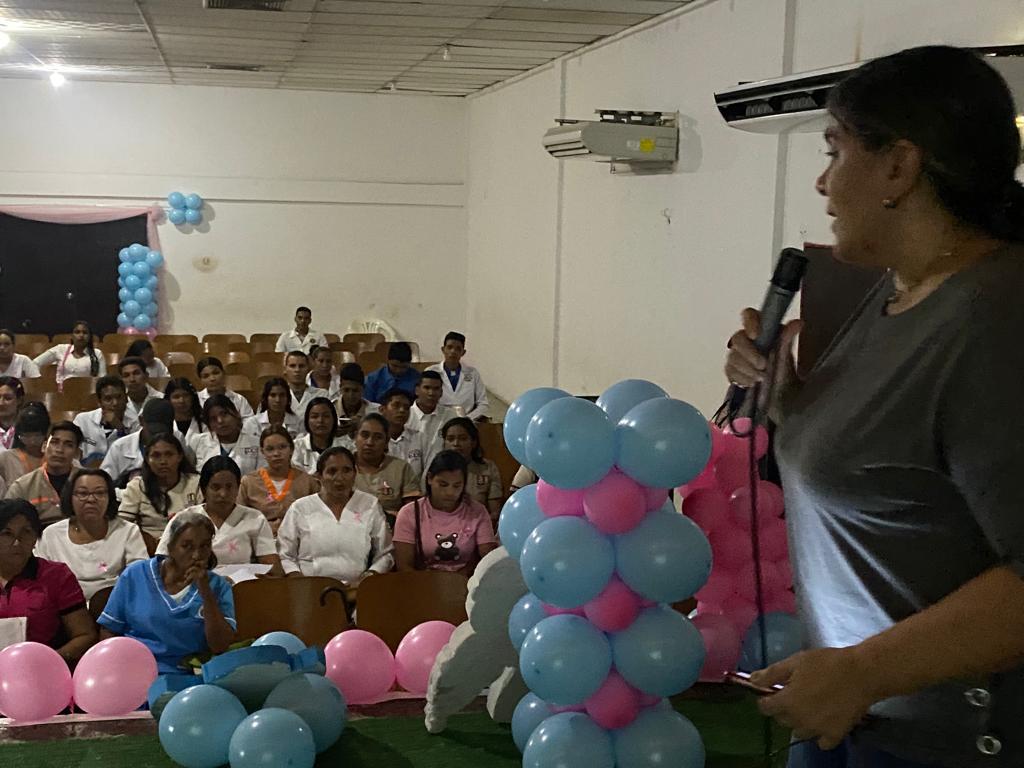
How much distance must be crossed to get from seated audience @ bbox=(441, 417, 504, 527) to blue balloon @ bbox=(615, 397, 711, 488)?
318 cm

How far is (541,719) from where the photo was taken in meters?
2.70

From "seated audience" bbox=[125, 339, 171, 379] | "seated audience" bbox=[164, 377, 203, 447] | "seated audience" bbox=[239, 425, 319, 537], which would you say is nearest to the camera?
"seated audience" bbox=[239, 425, 319, 537]

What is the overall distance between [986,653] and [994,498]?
5.1 inches

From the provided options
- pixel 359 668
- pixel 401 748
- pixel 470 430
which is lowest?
pixel 401 748

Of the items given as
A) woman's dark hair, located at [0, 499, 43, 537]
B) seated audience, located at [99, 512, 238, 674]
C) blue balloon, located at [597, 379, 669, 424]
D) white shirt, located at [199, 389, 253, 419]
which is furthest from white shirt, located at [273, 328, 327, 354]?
blue balloon, located at [597, 379, 669, 424]

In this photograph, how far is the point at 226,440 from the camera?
6.21m

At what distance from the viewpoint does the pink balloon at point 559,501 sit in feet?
8.58

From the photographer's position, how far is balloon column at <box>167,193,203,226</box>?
473 inches

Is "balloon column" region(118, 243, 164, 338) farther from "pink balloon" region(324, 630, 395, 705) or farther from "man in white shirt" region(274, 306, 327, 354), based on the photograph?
"pink balloon" region(324, 630, 395, 705)

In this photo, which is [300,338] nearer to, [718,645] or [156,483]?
[156,483]

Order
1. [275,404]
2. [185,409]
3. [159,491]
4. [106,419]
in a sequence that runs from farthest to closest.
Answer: [275,404] < [106,419] < [185,409] < [159,491]

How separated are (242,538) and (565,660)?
2.51 meters

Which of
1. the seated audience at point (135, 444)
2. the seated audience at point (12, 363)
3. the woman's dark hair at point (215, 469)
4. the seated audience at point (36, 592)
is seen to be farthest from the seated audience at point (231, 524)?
the seated audience at point (12, 363)

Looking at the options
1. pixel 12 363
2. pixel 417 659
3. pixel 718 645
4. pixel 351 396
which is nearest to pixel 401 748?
pixel 417 659
